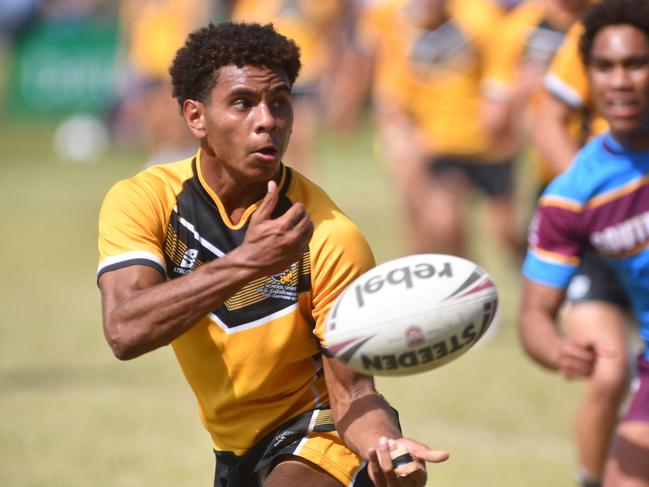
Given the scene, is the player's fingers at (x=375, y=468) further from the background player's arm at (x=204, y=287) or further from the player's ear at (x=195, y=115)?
the player's ear at (x=195, y=115)

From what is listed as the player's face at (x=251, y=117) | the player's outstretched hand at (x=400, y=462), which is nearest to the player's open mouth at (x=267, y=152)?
the player's face at (x=251, y=117)

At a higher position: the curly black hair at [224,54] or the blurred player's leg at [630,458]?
the curly black hair at [224,54]

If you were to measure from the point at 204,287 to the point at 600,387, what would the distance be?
2.63m

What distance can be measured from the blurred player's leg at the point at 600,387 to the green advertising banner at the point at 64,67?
637 inches

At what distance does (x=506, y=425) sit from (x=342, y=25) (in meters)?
15.1

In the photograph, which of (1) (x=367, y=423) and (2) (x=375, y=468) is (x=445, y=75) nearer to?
(1) (x=367, y=423)

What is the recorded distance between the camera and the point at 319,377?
4438 millimetres

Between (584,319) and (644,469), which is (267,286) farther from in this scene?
(584,319)

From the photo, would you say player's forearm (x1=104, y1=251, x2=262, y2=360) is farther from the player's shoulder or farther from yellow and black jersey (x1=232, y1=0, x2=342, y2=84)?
yellow and black jersey (x1=232, y1=0, x2=342, y2=84)

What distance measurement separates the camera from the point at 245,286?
416 cm

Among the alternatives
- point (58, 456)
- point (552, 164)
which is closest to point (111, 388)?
point (58, 456)

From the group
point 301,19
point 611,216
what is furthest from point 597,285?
point 301,19

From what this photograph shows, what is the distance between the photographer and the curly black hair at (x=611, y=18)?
204 inches

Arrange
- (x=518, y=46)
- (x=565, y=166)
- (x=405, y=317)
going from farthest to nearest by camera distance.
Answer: (x=518, y=46), (x=565, y=166), (x=405, y=317)
